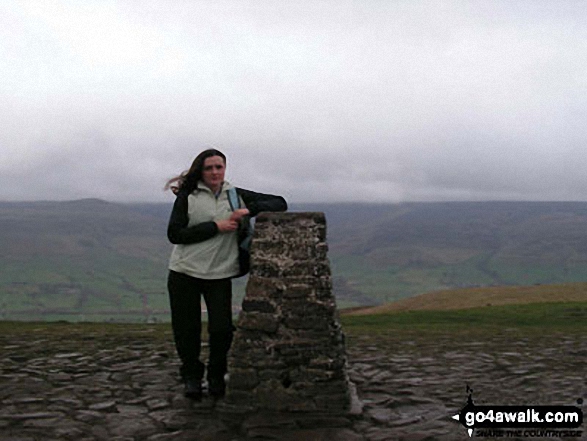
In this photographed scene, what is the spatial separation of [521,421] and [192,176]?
5921mm

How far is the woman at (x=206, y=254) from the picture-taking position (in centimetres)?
954

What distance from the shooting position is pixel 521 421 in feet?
28.9

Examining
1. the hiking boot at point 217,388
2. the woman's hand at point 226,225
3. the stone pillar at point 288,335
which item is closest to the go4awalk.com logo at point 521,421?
the stone pillar at point 288,335

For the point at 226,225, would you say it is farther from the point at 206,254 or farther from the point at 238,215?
the point at 206,254

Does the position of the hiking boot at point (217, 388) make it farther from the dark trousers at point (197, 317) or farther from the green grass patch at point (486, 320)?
the green grass patch at point (486, 320)

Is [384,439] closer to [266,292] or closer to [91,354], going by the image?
[266,292]

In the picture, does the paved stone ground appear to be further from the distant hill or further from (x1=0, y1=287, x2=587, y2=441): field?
the distant hill

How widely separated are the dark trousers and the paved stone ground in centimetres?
62

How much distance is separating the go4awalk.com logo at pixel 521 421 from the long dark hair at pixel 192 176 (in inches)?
205

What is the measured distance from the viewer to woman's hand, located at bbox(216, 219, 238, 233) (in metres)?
9.41

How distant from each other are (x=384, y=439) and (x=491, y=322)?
18.3 m

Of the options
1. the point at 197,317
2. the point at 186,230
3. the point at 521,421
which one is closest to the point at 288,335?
the point at 197,317

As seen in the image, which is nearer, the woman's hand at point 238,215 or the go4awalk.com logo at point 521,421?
the go4awalk.com logo at point 521,421

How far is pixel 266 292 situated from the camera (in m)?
9.46
